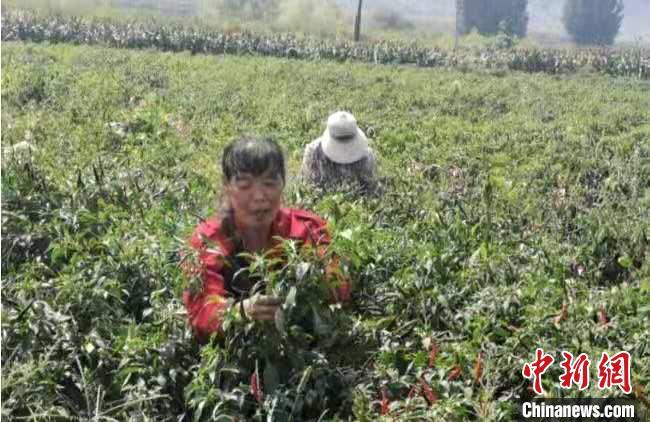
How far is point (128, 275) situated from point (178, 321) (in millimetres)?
459

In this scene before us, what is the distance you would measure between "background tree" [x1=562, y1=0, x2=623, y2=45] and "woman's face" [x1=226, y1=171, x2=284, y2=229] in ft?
232

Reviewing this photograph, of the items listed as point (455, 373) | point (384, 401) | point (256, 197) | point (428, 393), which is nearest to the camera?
point (384, 401)

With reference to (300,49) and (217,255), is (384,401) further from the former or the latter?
(300,49)

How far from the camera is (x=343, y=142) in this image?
558 cm

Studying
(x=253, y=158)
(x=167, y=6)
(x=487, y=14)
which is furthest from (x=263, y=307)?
(x=487, y=14)

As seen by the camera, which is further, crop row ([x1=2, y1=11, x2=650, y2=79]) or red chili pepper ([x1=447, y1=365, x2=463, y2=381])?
crop row ([x1=2, y1=11, x2=650, y2=79])

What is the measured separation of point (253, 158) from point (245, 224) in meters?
0.26

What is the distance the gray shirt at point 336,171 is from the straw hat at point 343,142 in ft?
0.15

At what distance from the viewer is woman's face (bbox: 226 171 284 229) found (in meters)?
3.01

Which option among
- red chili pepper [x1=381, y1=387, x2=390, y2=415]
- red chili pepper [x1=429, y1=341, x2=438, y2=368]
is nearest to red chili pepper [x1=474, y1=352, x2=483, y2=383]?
red chili pepper [x1=429, y1=341, x2=438, y2=368]

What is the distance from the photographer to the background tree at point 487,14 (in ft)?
225

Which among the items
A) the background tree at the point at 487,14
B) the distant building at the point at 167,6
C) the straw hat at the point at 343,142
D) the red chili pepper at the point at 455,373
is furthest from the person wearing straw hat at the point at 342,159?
the background tree at the point at 487,14

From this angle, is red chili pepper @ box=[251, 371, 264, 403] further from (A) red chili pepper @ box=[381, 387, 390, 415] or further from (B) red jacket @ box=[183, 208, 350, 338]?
(A) red chili pepper @ box=[381, 387, 390, 415]

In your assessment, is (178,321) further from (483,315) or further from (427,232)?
(427,232)
